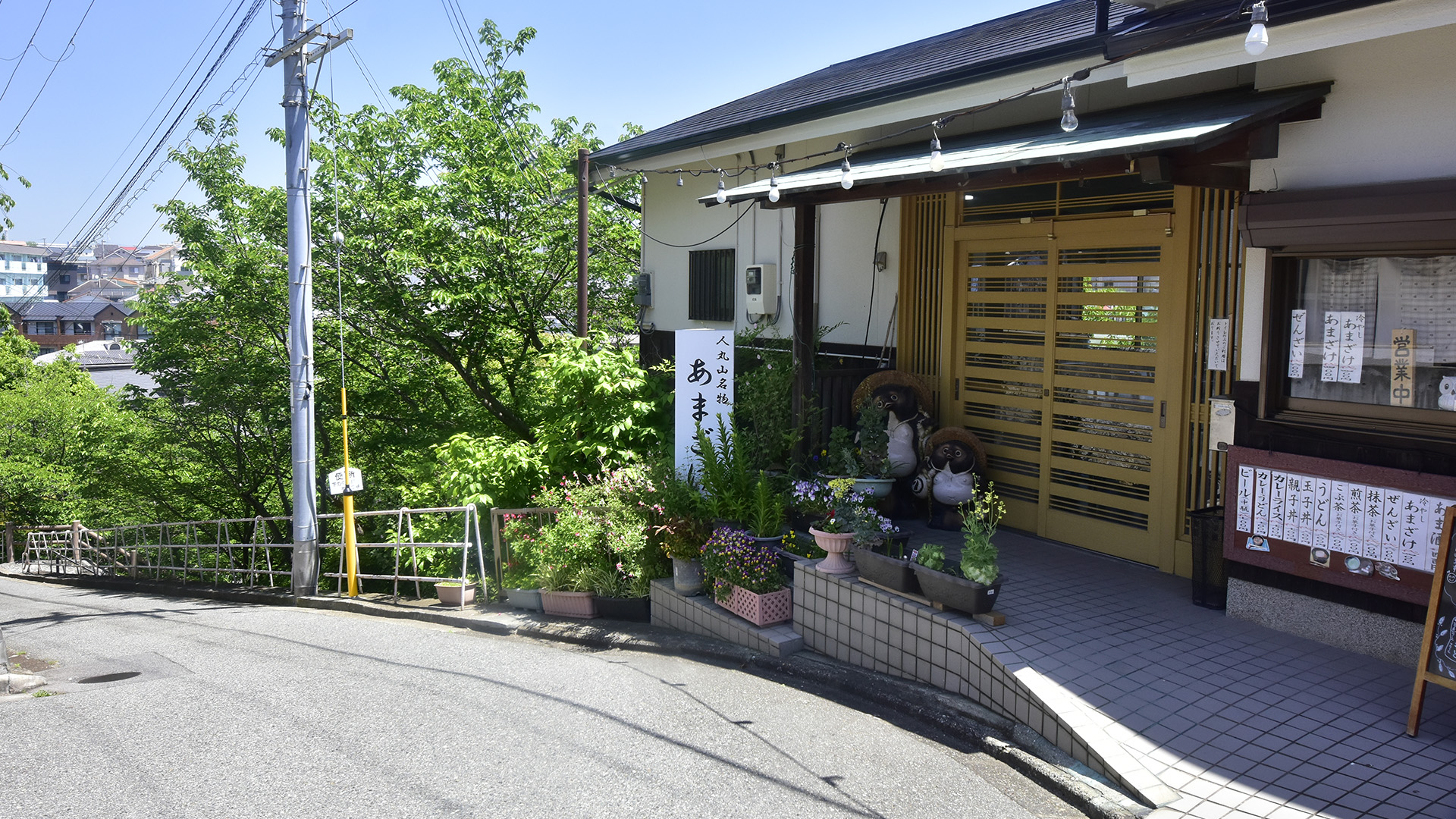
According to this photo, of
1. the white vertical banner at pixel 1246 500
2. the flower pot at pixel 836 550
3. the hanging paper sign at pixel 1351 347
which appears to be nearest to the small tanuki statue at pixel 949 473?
the flower pot at pixel 836 550

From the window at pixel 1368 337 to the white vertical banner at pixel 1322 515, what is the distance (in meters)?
0.48

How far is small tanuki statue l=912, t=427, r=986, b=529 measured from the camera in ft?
29.0

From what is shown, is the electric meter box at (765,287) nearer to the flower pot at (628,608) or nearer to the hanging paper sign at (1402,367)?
the flower pot at (628,608)

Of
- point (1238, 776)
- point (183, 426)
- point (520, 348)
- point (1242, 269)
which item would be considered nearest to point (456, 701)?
point (1238, 776)

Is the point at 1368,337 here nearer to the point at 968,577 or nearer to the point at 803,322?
the point at 968,577

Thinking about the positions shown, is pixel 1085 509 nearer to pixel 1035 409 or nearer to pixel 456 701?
pixel 1035 409

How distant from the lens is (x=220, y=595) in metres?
14.7

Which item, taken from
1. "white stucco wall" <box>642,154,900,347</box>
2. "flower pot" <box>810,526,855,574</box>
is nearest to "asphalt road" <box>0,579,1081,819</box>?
"flower pot" <box>810,526,855,574</box>

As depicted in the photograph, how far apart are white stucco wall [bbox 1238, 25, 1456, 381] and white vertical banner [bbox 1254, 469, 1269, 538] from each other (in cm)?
75

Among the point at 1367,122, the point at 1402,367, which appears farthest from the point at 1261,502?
the point at 1367,122

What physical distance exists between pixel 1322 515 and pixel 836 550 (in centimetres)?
324

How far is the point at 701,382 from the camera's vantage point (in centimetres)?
923

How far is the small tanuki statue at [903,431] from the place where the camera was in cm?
913

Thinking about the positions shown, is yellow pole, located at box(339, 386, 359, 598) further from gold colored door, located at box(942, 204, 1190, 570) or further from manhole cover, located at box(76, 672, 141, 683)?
gold colored door, located at box(942, 204, 1190, 570)
